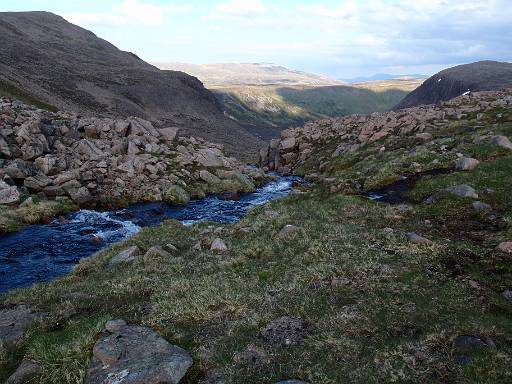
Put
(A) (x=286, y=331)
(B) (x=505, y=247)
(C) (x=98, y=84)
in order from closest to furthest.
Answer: (A) (x=286, y=331)
(B) (x=505, y=247)
(C) (x=98, y=84)

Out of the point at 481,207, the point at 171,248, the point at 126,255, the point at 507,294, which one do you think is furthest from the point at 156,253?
the point at 481,207

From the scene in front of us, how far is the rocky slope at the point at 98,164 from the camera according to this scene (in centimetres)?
3697

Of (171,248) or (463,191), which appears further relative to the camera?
(463,191)

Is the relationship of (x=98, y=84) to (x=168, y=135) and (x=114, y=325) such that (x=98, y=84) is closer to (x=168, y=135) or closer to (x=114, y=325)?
(x=168, y=135)

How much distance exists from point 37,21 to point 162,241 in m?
212

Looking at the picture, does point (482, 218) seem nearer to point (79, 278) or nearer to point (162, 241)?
point (162, 241)

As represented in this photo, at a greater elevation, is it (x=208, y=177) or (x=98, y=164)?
(x=98, y=164)

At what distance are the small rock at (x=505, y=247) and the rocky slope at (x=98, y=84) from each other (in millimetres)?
85351

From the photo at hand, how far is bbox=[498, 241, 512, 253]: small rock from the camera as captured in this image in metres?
16.4

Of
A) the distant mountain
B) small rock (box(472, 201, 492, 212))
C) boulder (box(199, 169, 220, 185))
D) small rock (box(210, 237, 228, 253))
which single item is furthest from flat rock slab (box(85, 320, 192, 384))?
the distant mountain

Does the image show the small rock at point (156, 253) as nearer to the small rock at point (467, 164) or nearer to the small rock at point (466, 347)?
the small rock at point (466, 347)

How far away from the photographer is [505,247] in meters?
16.5

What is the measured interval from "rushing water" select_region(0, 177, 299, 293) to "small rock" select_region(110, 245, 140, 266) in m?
4.35

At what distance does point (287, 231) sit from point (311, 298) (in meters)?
7.44
